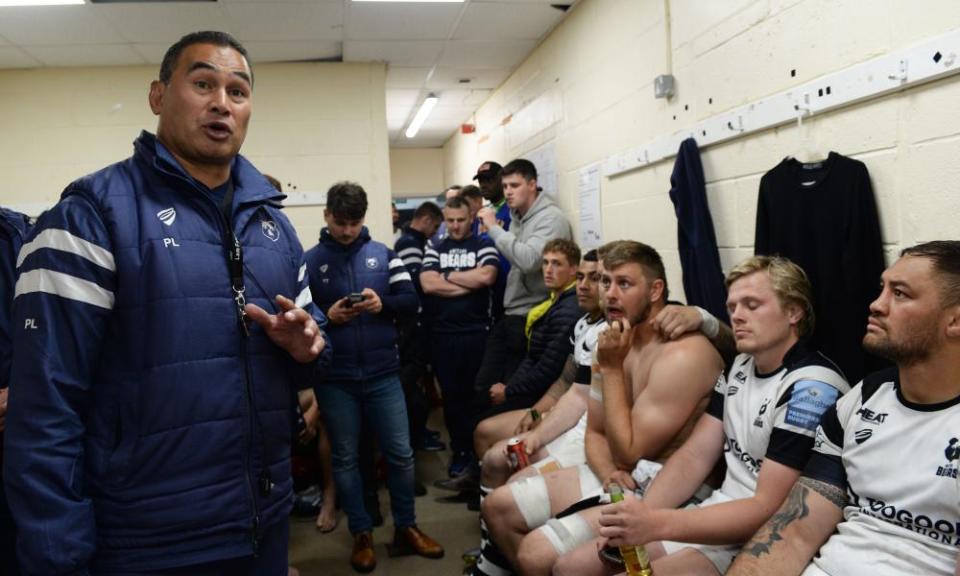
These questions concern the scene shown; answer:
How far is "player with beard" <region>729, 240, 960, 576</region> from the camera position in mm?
1313

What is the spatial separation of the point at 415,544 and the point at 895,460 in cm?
221

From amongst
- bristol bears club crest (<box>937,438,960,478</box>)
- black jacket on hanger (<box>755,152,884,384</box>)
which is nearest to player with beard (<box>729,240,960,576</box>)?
bristol bears club crest (<box>937,438,960,478</box>)

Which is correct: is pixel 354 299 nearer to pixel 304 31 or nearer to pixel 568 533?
pixel 568 533

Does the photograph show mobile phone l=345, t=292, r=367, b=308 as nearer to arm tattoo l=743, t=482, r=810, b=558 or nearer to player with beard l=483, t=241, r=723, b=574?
player with beard l=483, t=241, r=723, b=574

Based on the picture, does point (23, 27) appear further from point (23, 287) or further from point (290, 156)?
point (23, 287)

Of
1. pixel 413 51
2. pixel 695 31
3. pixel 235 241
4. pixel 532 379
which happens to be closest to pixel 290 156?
pixel 413 51

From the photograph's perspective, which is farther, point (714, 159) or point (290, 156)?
point (290, 156)

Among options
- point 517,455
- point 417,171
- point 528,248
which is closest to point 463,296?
point 528,248

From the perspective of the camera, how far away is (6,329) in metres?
1.73

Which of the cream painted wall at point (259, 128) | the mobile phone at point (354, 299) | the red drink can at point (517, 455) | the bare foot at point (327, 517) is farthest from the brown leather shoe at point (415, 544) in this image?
the cream painted wall at point (259, 128)

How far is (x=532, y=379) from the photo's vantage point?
10.8 ft

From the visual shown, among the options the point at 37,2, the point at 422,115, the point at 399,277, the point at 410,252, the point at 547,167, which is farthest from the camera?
the point at 422,115

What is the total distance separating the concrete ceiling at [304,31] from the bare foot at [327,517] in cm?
294

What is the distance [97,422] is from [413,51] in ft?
14.3
